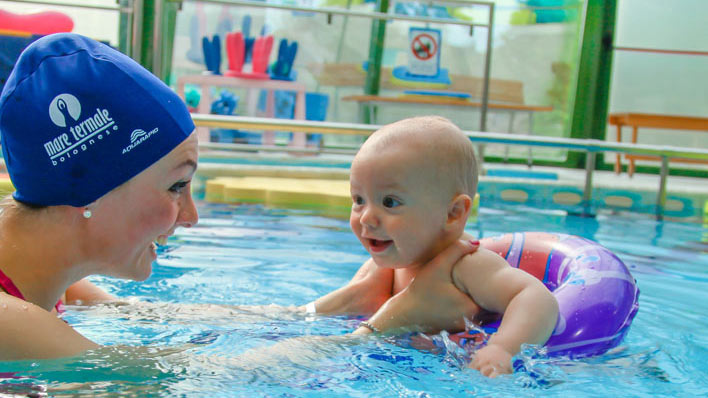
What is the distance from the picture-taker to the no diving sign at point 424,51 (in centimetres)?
965

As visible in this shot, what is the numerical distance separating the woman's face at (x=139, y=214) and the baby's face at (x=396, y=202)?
59 cm

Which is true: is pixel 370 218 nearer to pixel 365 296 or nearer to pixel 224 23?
pixel 365 296

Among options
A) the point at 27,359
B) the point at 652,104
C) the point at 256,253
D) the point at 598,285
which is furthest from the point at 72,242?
the point at 652,104

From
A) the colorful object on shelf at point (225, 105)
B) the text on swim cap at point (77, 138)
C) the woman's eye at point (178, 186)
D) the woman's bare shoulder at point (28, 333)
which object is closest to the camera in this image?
the woman's bare shoulder at point (28, 333)

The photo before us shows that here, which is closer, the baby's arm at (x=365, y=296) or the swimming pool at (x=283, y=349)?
the swimming pool at (x=283, y=349)

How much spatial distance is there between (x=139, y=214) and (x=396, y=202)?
0.79 metres

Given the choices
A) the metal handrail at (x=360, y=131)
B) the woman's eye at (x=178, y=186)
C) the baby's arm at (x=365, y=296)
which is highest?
the woman's eye at (x=178, y=186)

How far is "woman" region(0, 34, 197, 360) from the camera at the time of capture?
159 cm

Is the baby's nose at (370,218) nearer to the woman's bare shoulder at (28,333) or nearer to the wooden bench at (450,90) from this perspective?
the woman's bare shoulder at (28,333)

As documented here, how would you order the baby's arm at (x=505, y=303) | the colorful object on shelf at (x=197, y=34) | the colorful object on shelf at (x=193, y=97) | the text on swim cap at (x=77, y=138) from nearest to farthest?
the text on swim cap at (x=77, y=138) < the baby's arm at (x=505, y=303) < the colorful object on shelf at (x=193, y=97) < the colorful object on shelf at (x=197, y=34)

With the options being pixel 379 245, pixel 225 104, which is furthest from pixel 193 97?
pixel 379 245

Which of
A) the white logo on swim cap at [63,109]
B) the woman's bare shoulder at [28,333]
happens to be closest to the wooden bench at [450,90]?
the white logo on swim cap at [63,109]

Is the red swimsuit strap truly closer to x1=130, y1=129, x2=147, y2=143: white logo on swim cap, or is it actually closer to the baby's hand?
x1=130, y1=129, x2=147, y2=143: white logo on swim cap

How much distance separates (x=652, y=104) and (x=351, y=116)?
15.9ft
